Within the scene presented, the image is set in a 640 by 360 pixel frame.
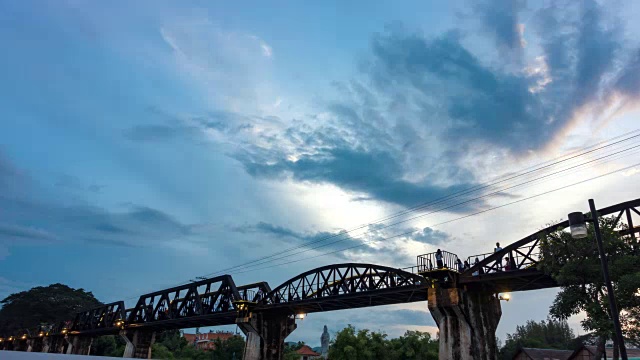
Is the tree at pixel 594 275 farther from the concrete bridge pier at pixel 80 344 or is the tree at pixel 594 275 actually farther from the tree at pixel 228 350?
the concrete bridge pier at pixel 80 344

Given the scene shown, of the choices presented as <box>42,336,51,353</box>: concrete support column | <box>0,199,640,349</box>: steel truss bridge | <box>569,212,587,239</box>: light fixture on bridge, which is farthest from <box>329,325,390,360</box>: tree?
<box>42,336,51,353</box>: concrete support column

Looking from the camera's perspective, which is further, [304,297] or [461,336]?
[304,297]

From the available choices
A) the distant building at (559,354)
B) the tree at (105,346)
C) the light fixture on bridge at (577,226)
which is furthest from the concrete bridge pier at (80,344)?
the light fixture on bridge at (577,226)

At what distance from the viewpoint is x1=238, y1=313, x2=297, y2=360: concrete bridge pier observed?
48.5 metres

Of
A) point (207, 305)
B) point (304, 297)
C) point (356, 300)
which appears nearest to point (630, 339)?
point (356, 300)

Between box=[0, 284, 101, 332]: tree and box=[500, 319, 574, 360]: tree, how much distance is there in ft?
383

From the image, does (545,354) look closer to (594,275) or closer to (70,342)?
(594,275)

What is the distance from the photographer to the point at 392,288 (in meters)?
37.8

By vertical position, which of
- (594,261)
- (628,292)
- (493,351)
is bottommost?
(493,351)

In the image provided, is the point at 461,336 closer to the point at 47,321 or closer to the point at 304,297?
the point at 304,297

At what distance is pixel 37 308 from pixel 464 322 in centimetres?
12317

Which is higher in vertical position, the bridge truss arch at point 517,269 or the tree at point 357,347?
the bridge truss arch at point 517,269

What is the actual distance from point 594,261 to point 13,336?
138 metres

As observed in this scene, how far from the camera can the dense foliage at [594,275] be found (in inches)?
878
